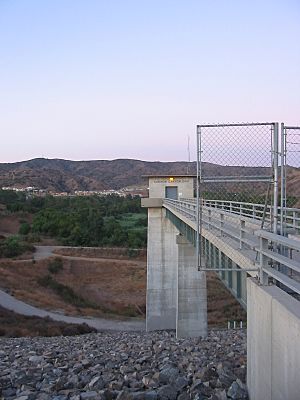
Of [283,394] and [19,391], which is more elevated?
[283,394]

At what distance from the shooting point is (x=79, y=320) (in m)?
32.2

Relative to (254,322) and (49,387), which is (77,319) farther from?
(254,322)

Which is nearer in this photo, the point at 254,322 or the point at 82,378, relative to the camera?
the point at 254,322

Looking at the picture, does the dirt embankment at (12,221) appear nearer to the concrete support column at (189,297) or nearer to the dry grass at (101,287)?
the dry grass at (101,287)

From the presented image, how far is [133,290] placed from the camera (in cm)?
4456

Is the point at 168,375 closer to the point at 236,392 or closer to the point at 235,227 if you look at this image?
the point at 236,392

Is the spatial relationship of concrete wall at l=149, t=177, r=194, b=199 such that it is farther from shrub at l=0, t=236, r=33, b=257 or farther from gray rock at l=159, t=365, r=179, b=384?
gray rock at l=159, t=365, r=179, b=384

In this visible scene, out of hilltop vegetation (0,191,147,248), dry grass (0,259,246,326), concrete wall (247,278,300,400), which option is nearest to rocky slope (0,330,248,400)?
concrete wall (247,278,300,400)

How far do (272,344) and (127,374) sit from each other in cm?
621

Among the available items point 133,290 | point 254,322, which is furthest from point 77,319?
point 254,322

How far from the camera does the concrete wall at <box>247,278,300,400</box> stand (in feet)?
16.9

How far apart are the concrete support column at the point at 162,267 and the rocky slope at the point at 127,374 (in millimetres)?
16220

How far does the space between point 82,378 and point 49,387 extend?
103cm

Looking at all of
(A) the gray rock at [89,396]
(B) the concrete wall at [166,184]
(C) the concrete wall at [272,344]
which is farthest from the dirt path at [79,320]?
(C) the concrete wall at [272,344]
